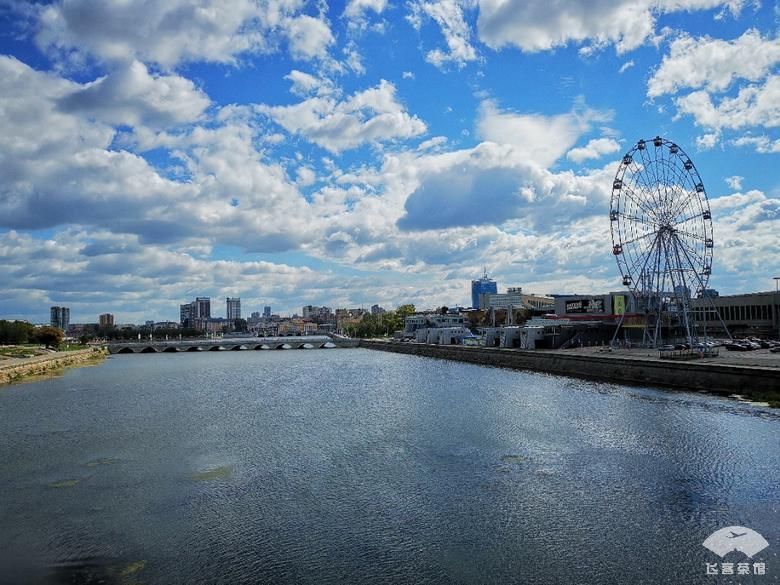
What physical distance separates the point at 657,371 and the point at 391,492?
3773cm

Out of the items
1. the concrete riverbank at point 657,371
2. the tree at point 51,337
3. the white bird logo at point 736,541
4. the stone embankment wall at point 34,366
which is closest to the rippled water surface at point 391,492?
the white bird logo at point 736,541

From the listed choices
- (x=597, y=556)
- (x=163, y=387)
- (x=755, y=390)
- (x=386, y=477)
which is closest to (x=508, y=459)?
(x=386, y=477)

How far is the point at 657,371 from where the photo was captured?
50531 millimetres

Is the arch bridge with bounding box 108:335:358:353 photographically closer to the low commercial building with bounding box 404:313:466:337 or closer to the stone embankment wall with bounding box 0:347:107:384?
the low commercial building with bounding box 404:313:466:337

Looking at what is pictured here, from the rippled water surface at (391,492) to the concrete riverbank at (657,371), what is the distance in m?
A: 2.95

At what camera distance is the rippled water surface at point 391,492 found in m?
14.9

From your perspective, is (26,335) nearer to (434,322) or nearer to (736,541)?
(434,322)

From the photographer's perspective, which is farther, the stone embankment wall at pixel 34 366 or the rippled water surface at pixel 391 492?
the stone embankment wall at pixel 34 366

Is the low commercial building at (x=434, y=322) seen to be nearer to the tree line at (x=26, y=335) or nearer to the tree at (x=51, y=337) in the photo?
the tree at (x=51, y=337)

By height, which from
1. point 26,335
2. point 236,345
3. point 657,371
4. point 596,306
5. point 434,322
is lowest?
point 236,345

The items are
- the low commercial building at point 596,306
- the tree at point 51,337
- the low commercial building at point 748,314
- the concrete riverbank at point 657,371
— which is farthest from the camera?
the tree at point 51,337

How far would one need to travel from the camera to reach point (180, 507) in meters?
19.5

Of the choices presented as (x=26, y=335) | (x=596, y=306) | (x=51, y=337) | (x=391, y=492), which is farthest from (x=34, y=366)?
(x=596, y=306)

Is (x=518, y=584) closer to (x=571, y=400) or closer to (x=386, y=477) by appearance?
(x=386, y=477)
